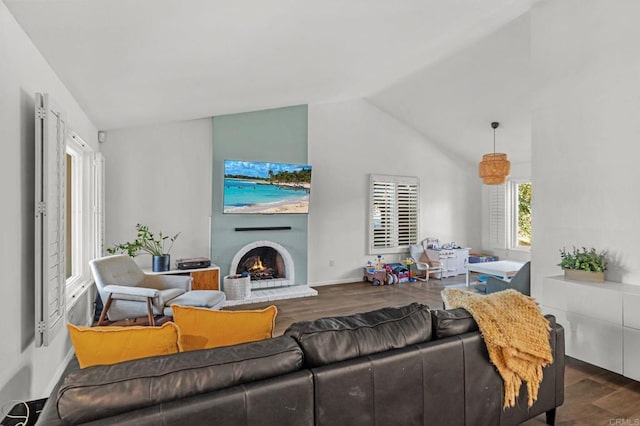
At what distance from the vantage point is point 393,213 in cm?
729

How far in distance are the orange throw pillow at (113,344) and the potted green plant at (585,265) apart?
10.8ft

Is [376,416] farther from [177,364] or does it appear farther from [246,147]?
[246,147]

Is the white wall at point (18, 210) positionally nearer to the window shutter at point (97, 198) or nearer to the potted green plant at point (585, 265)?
the window shutter at point (97, 198)

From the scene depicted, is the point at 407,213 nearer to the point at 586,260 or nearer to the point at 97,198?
the point at 586,260

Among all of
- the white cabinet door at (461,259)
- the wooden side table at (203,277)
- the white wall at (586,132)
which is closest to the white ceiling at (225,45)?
the white wall at (586,132)

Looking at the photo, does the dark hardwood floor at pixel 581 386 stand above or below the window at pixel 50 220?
below

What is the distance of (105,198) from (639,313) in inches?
223

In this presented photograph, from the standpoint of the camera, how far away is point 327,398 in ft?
4.91

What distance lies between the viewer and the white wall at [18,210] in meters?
1.89

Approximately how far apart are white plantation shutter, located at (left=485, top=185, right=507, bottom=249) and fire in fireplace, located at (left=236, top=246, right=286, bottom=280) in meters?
4.81

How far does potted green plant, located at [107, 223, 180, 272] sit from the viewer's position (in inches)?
185

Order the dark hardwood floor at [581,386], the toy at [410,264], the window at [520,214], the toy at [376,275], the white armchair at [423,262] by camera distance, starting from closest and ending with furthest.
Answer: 1. the dark hardwood floor at [581,386]
2. the toy at [376,275]
3. the toy at [410,264]
4. the white armchair at [423,262]
5. the window at [520,214]

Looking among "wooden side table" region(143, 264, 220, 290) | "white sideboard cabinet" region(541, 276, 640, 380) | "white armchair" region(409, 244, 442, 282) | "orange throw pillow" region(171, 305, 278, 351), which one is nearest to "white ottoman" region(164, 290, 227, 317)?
"wooden side table" region(143, 264, 220, 290)

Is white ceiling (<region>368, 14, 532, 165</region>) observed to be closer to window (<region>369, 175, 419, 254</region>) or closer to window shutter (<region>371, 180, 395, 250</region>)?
window (<region>369, 175, 419, 254</region>)
